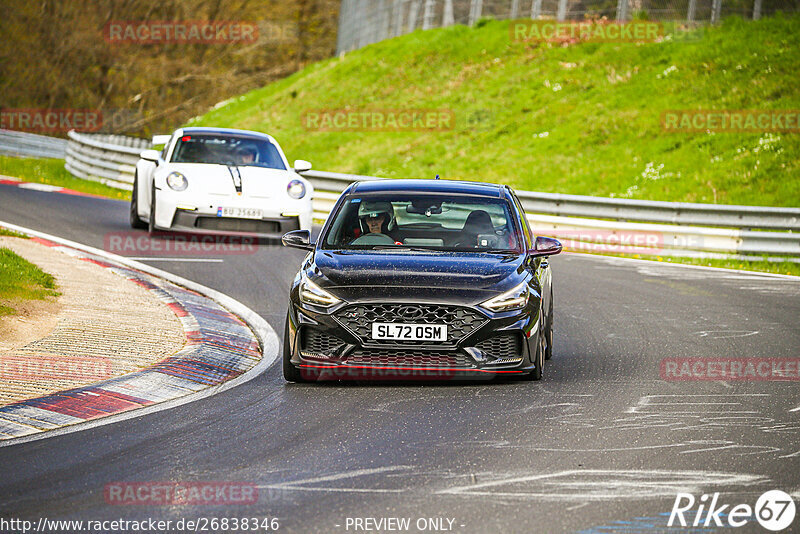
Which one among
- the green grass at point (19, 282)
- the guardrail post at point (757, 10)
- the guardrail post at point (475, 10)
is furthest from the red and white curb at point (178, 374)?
the guardrail post at point (475, 10)

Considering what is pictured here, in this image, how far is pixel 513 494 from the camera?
5.59 meters

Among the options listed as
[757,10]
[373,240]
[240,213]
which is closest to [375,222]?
[373,240]

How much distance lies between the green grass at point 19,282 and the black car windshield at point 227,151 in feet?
16.4

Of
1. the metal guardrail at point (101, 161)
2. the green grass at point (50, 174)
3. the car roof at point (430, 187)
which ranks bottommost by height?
the green grass at point (50, 174)

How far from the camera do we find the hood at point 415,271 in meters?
8.12

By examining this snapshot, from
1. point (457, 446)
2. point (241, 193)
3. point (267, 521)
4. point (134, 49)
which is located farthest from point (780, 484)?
point (134, 49)

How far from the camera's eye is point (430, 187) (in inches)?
378

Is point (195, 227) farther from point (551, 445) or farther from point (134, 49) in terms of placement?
point (134, 49)

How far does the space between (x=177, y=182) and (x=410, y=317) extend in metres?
8.95

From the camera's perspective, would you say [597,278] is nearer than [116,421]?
No

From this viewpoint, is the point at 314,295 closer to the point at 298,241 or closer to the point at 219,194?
the point at 298,241

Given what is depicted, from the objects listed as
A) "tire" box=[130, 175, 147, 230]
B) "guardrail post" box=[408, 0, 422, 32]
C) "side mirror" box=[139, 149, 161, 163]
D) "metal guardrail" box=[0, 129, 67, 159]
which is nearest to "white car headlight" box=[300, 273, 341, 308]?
"side mirror" box=[139, 149, 161, 163]

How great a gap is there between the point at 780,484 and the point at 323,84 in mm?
36890

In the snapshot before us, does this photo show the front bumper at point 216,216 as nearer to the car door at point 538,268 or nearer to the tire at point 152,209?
the tire at point 152,209
